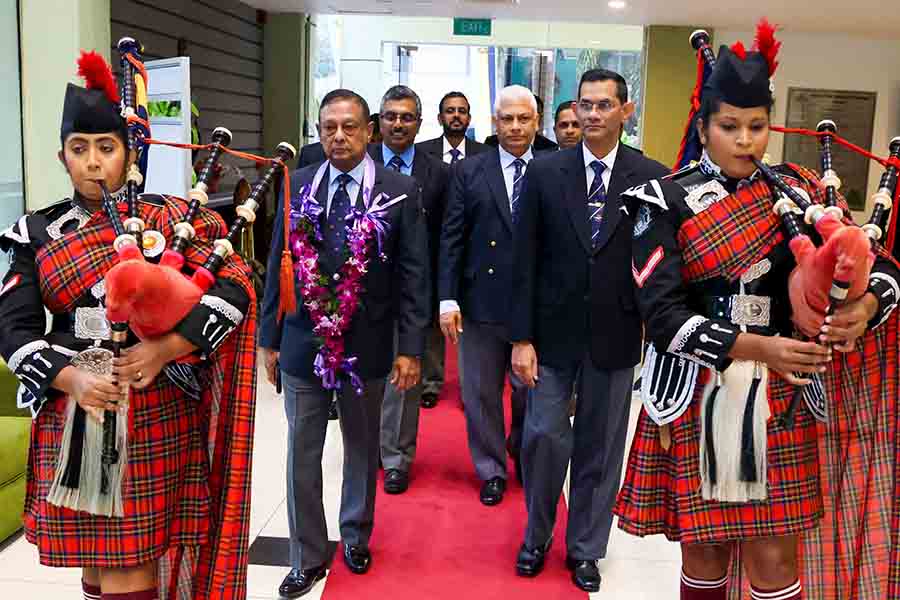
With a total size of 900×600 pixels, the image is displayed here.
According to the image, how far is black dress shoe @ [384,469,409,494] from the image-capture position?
4.16 metres

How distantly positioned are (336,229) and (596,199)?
2.92ft

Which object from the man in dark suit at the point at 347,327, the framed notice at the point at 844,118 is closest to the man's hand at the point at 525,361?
the man in dark suit at the point at 347,327

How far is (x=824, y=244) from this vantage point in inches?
75.4

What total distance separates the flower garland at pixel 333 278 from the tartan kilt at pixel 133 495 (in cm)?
72

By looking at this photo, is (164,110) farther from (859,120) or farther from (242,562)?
(859,120)

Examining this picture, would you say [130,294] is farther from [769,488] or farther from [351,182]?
[769,488]

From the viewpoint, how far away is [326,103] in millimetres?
2984

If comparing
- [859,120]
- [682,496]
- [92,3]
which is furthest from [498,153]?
[859,120]

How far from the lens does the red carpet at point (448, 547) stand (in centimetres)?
316

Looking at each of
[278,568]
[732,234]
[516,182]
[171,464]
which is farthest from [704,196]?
[278,568]

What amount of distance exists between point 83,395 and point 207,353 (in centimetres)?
29

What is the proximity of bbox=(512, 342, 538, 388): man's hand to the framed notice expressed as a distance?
29.9 ft

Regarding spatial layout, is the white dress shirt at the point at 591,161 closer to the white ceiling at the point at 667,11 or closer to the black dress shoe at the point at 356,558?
the black dress shoe at the point at 356,558

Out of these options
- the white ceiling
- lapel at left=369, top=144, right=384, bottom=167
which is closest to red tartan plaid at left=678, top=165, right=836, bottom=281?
lapel at left=369, top=144, right=384, bottom=167
